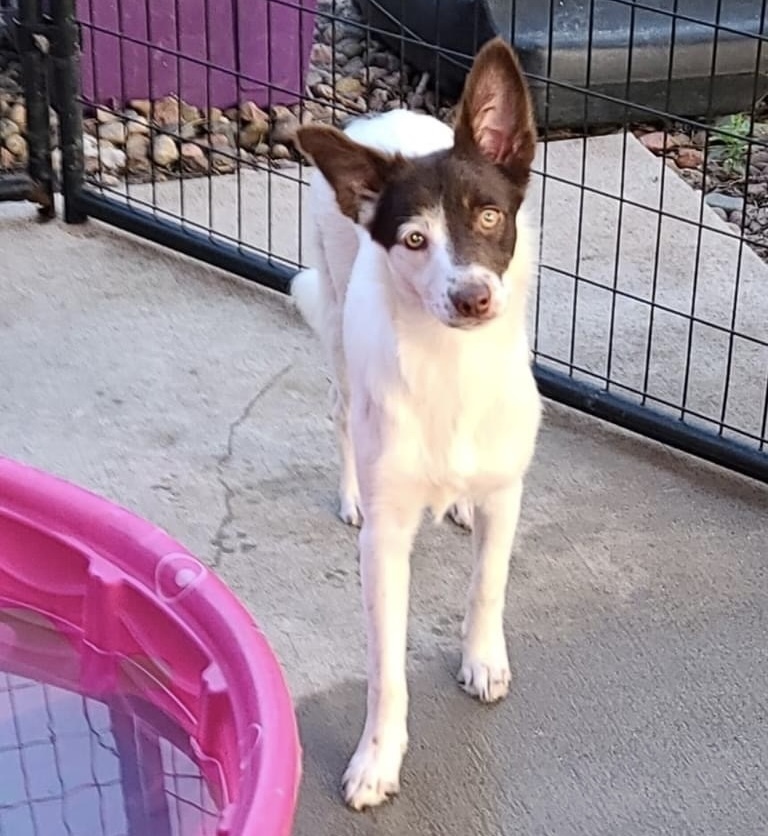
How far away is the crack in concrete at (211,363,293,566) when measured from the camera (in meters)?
2.52

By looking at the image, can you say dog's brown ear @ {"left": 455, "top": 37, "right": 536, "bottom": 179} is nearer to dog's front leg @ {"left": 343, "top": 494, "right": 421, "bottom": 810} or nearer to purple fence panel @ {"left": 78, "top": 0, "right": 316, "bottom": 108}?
dog's front leg @ {"left": 343, "top": 494, "right": 421, "bottom": 810}

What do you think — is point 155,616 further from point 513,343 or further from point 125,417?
point 125,417

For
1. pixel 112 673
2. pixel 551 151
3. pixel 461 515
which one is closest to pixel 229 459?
pixel 461 515

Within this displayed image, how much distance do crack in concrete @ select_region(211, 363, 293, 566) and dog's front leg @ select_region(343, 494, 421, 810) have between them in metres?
0.53

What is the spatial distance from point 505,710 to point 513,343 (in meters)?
0.54

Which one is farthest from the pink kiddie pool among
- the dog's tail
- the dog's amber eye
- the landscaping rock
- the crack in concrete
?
the landscaping rock

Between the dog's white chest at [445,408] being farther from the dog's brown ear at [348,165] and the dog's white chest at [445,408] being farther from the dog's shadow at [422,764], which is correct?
the dog's shadow at [422,764]

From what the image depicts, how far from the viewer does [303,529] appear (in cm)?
256

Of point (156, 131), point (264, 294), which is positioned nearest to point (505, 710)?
point (264, 294)

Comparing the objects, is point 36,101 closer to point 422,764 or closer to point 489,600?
point 489,600

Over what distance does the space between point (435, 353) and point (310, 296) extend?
0.74 meters

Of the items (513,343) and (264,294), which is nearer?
(513,343)

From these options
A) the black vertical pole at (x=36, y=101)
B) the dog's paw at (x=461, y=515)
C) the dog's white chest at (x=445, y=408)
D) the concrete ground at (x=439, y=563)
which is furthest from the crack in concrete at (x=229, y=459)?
the black vertical pole at (x=36, y=101)

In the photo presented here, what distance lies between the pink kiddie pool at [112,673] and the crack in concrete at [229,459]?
1.32 ft
